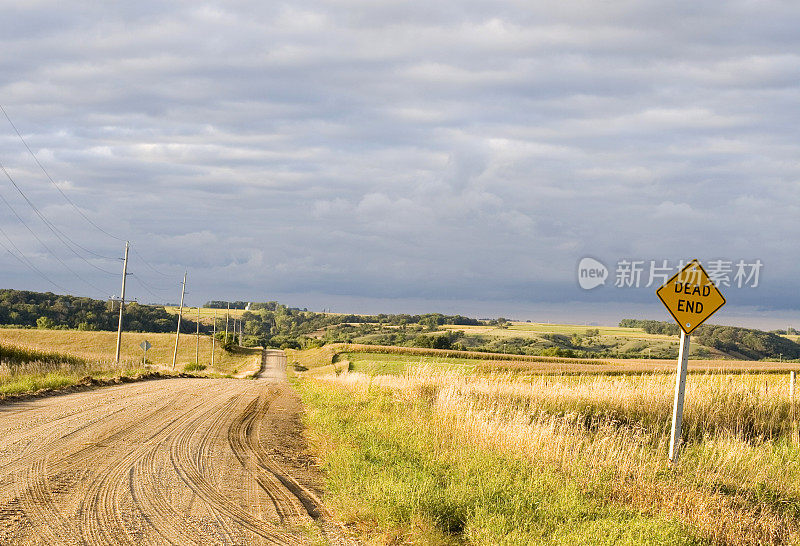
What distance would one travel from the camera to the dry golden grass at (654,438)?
8.73 m

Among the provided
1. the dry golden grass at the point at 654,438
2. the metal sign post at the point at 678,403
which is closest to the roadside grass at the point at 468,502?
the dry golden grass at the point at 654,438

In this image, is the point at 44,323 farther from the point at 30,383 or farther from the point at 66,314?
the point at 30,383

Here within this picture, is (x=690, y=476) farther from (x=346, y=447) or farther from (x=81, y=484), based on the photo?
(x=81, y=484)

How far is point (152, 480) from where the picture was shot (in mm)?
9789

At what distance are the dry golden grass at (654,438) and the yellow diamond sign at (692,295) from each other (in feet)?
8.35

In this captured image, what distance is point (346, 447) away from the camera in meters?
12.5

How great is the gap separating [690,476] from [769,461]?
413 cm

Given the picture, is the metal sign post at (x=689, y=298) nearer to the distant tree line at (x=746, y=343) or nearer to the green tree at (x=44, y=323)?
the distant tree line at (x=746, y=343)

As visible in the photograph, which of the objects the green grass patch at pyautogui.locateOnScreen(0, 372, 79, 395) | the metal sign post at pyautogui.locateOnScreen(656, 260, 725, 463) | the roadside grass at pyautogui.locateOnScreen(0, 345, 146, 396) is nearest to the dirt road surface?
the green grass patch at pyautogui.locateOnScreen(0, 372, 79, 395)

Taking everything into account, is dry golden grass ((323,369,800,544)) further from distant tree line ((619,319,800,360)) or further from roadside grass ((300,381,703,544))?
distant tree line ((619,319,800,360))

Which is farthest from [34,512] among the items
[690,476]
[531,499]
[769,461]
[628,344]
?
[628,344]

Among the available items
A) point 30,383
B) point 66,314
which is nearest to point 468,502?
point 30,383

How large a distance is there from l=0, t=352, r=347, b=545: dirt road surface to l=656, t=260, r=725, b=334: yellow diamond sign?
682cm

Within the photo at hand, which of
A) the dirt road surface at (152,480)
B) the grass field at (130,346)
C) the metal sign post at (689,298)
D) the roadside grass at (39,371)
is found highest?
the metal sign post at (689,298)
